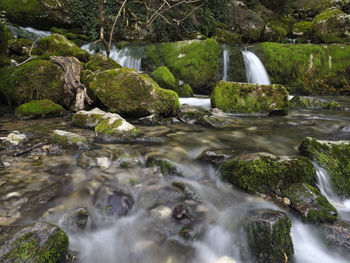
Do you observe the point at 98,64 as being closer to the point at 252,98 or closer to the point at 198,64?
the point at 198,64

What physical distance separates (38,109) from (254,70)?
10061 millimetres

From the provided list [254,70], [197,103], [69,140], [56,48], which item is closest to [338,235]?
[69,140]

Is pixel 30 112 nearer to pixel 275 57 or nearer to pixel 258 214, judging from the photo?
pixel 258 214

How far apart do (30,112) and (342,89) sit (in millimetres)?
15215

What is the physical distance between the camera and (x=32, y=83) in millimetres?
5969

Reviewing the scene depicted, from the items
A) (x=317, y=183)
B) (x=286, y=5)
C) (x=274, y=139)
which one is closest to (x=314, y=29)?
(x=286, y=5)

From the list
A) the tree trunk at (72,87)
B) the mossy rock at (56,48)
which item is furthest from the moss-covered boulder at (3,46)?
the tree trunk at (72,87)

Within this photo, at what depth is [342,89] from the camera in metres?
12.3

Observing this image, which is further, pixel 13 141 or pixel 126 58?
pixel 126 58

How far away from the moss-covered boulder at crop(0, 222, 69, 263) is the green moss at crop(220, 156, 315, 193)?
1999mm

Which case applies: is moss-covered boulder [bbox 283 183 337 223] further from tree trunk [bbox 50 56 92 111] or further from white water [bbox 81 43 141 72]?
white water [bbox 81 43 141 72]

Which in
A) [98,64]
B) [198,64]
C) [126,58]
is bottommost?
[98,64]

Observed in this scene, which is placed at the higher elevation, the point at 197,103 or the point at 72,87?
the point at 72,87

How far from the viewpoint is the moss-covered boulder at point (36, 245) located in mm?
1426
